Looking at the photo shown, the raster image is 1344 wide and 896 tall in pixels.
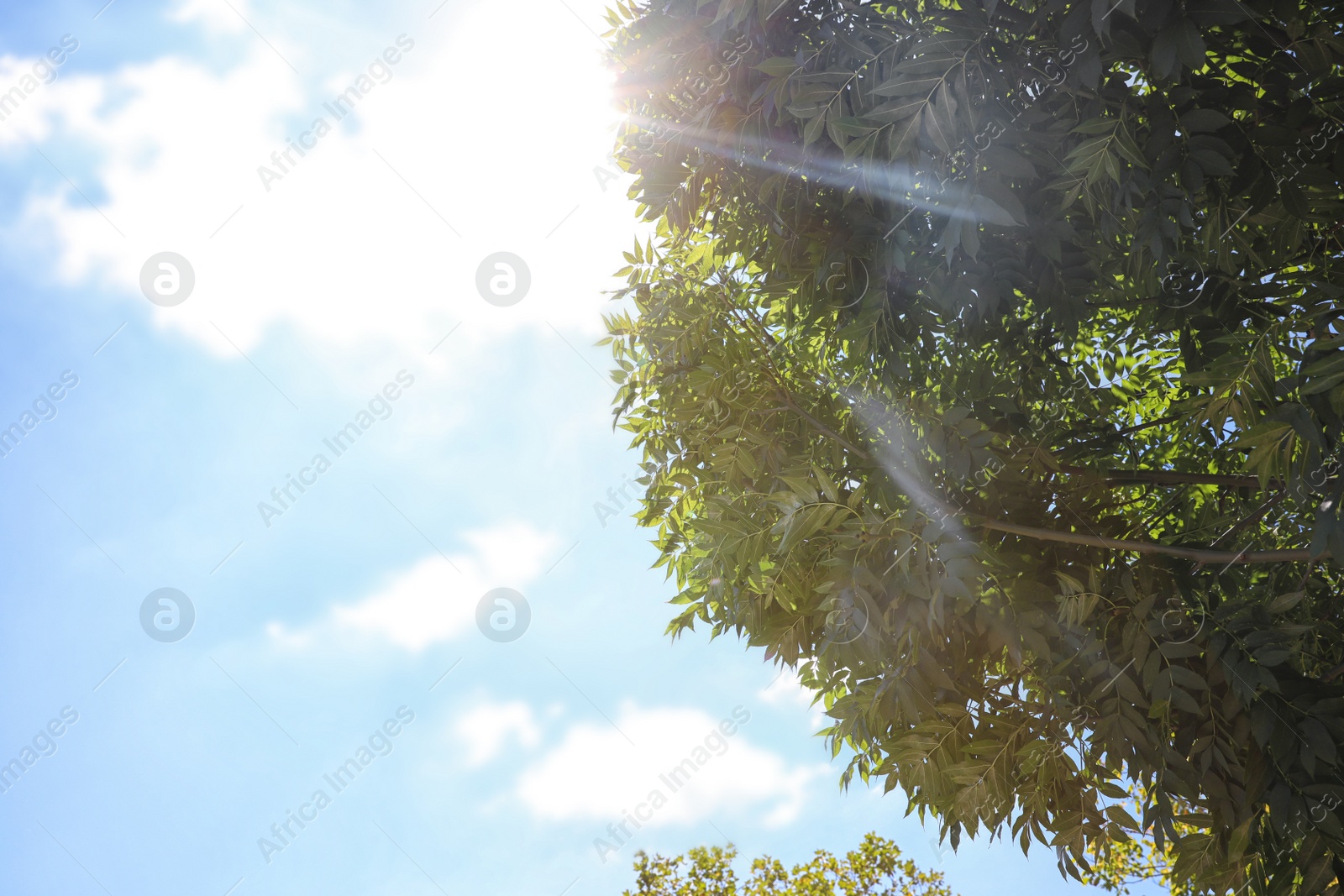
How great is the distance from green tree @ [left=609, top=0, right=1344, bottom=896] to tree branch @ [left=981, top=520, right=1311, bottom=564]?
24mm

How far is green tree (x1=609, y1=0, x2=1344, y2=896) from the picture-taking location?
8.61ft

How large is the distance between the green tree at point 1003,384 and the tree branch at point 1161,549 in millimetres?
24

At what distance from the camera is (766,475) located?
399 centimetres

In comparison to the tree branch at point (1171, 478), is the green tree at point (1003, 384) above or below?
below

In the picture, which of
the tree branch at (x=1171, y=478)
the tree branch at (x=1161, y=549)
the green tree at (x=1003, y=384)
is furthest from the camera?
the tree branch at (x=1171, y=478)

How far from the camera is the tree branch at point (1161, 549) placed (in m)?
3.19

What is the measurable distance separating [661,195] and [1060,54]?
5.91 feet

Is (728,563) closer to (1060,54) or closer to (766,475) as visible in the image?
(766,475)

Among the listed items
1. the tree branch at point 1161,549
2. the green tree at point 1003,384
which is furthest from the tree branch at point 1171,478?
the tree branch at point 1161,549

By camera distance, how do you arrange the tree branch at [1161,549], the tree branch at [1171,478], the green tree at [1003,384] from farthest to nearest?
1. the tree branch at [1171,478]
2. the tree branch at [1161,549]
3. the green tree at [1003,384]

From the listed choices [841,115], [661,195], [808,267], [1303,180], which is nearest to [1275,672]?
[1303,180]

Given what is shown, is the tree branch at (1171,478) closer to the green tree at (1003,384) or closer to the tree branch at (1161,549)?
the green tree at (1003,384)

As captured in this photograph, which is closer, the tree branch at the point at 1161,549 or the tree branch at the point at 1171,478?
the tree branch at the point at 1161,549

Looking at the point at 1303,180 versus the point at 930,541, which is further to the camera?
the point at 930,541
